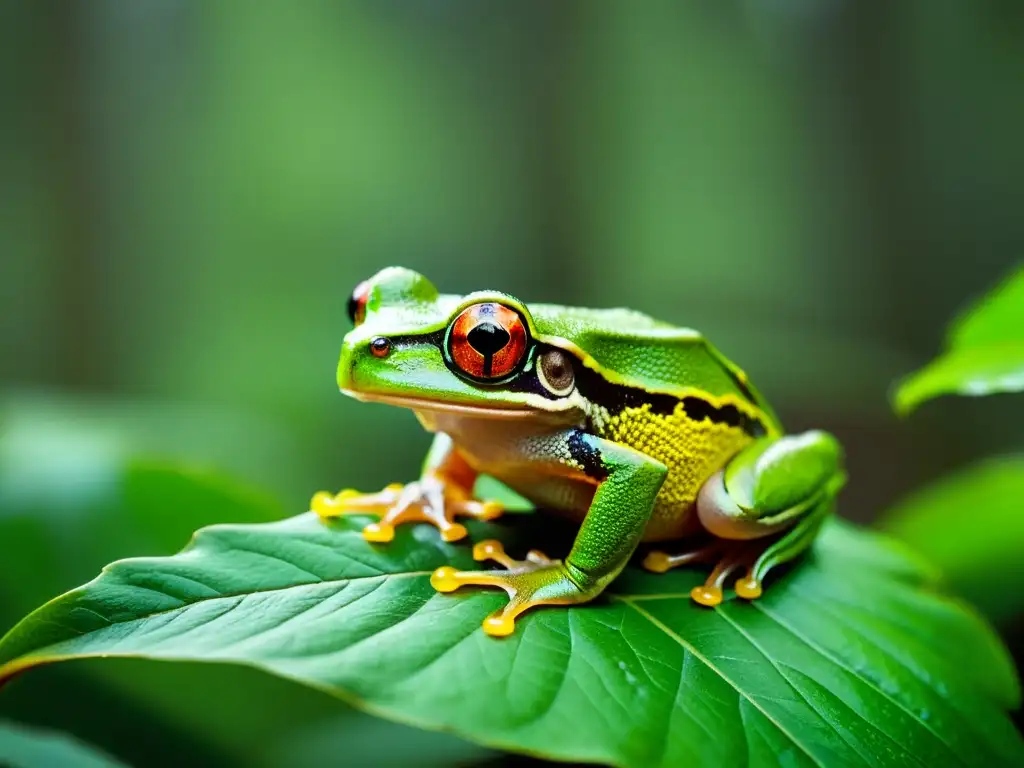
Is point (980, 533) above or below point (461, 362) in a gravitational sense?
below

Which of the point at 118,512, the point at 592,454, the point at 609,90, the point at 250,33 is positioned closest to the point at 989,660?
the point at 592,454

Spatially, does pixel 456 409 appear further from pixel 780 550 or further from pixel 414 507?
pixel 780 550

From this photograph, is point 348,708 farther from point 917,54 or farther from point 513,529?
point 917,54

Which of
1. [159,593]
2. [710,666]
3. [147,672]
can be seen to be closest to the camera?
[159,593]

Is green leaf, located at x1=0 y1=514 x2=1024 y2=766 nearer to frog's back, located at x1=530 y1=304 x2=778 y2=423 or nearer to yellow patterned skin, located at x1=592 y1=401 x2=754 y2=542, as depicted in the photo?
yellow patterned skin, located at x1=592 y1=401 x2=754 y2=542

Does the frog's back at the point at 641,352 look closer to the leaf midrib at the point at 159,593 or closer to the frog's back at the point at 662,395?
the frog's back at the point at 662,395

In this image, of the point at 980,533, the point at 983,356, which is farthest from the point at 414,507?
the point at 980,533
